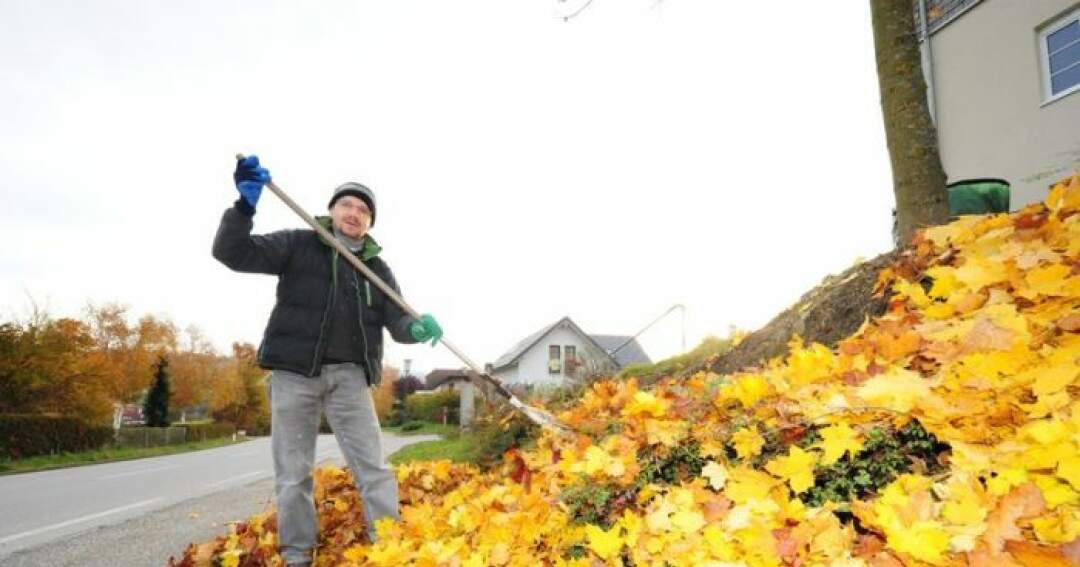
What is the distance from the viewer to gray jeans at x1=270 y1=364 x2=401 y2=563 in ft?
8.38

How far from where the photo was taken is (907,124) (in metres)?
3.66

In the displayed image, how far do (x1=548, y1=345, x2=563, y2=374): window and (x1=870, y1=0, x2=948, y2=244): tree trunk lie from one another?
3170 centimetres

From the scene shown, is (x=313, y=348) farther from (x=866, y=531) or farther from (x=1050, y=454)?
(x=1050, y=454)

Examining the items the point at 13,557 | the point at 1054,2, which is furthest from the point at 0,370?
the point at 1054,2

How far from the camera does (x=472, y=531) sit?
2.22 meters

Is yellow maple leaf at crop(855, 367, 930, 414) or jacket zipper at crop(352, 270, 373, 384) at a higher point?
jacket zipper at crop(352, 270, 373, 384)

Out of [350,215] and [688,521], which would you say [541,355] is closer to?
[350,215]

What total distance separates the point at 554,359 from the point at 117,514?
104 ft

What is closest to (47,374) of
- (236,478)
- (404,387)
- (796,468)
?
(236,478)

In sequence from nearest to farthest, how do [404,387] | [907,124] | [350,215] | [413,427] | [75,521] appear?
[350,215] < [907,124] < [75,521] < [413,427] < [404,387]

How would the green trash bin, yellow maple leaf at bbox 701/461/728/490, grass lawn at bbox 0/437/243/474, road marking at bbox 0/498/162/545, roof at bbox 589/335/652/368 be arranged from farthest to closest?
roof at bbox 589/335/652/368 → grass lawn at bbox 0/437/243/474 → road marking at bbox 0/498/162/545 → the green trash bin → yellow maple leaf at bbox 701/461/728/490

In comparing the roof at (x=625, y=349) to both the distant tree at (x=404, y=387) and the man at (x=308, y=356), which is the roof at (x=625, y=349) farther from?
the man at (x=308, y=356)

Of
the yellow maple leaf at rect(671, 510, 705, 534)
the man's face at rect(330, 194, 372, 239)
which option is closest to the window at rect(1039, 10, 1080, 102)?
the man's face at rect(330, 194, 372, 239)

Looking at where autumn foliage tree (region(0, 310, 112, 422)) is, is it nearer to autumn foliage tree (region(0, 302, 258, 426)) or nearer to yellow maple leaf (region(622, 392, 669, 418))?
autumn foliage tree (region(0, 302, 258, 426))
